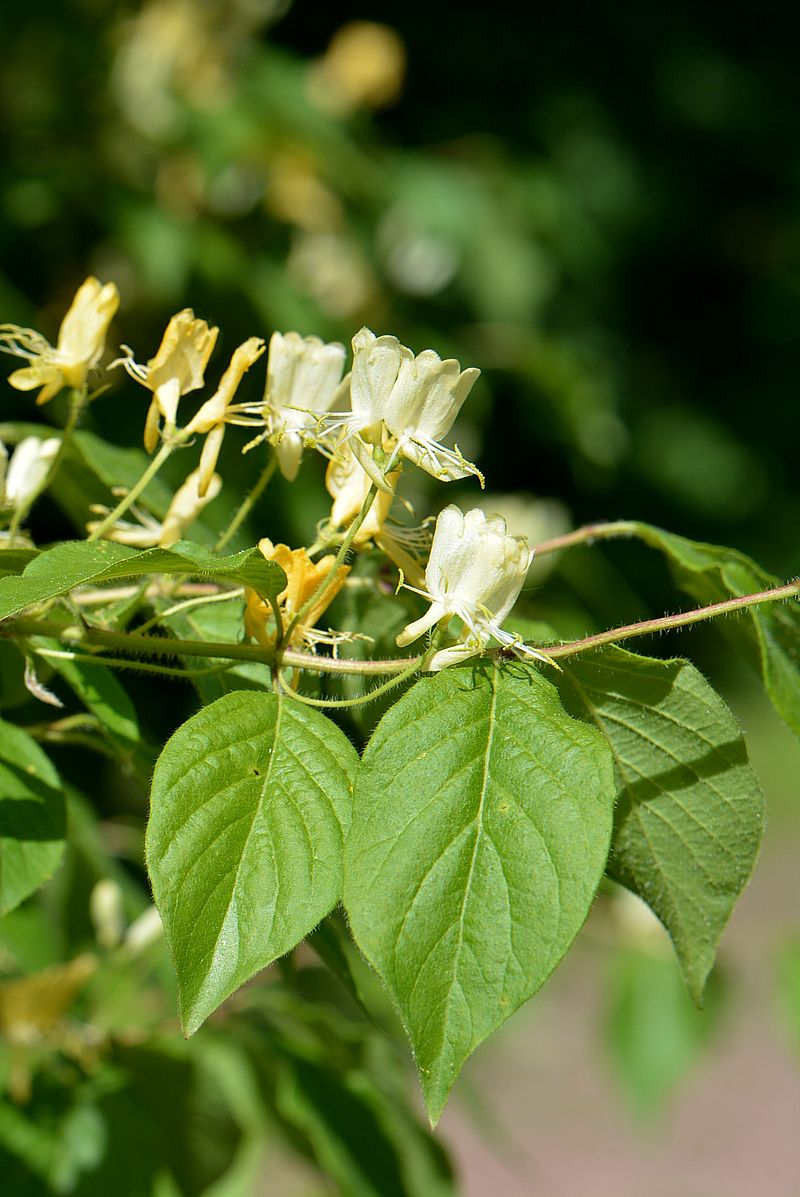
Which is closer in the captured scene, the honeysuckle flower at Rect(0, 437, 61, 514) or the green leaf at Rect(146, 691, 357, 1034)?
the green leaf at Rect(146, 691, 357, 1034)

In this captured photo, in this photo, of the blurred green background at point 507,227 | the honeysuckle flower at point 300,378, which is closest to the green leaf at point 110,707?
the honeysuckle flower at point 300,378

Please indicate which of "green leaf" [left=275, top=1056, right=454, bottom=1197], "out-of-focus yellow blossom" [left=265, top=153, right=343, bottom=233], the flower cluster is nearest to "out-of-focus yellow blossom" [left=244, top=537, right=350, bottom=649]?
the flower cluster

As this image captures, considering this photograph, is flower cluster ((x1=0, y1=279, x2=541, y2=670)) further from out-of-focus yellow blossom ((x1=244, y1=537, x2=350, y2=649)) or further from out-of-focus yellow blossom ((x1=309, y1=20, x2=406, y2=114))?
out-of-focus yellow blossom ((x1=309, y1=20, x2=406, y2=114))

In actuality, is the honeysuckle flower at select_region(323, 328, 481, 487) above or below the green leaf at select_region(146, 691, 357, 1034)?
above

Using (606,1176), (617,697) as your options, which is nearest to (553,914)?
(617,697)

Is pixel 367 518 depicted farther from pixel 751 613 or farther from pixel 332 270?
pixel 332 270

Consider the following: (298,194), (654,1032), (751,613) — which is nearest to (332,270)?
(298,194)

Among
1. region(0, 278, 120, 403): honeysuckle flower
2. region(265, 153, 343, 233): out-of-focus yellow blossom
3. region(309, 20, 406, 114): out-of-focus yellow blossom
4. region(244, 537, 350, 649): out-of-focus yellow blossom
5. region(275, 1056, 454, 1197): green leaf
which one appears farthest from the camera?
region(309, 20, 406, 114): out-of-focus yellow blossom

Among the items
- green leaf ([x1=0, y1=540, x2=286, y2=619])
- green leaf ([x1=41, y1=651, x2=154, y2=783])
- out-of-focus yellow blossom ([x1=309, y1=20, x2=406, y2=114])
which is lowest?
out-of-focus yellow blossom ([x1=309, y1=20, x2=406, y2=114])
